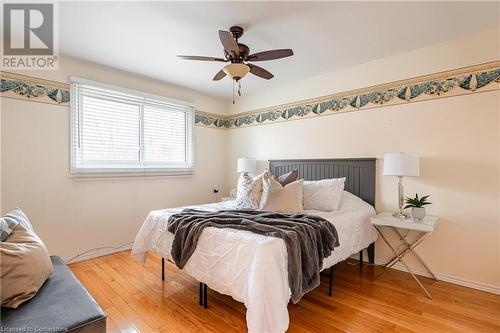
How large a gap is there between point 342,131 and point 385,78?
80 cm

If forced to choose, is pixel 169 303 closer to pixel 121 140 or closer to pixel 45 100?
pixel 121 140

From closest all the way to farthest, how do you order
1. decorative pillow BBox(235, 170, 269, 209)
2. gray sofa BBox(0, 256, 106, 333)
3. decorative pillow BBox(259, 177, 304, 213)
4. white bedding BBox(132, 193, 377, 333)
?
gray sofa BBox(0, 256, 106, 333) < white bedding BBox(132, 193, 377, 333) < decorative pillow BBox(259, 177, 304, 213) < decorative pillow BBox(235, 170, 269, 209)

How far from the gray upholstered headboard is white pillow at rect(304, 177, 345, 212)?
299 mm

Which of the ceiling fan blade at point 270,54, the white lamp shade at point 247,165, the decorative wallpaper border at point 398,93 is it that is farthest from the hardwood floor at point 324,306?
the ceiling fan blade at point 270,54

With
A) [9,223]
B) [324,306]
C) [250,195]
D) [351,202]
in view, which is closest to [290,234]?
[324,306]

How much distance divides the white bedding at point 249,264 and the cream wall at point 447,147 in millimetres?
1069

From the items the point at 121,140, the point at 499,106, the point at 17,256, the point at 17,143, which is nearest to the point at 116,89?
the point at 121,140

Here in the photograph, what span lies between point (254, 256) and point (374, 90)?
265cm

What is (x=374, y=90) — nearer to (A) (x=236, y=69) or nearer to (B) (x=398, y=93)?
(B) (x=398, y=93)

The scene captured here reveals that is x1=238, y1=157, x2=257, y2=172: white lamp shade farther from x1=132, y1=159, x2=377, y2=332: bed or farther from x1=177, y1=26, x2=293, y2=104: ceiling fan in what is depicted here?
x1=177, y1=26, x2=293, y2=104: ceiling fan

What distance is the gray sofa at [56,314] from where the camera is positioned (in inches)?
43.1

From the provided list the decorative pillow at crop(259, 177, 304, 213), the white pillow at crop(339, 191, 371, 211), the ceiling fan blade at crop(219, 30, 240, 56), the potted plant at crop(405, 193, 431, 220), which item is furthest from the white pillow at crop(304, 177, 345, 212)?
the ceiling fan blade at crop(219, 30, 240, 56)

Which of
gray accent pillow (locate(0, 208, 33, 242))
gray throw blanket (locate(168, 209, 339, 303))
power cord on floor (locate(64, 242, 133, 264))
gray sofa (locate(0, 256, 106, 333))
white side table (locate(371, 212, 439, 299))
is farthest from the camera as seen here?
power cord on floor (locate(64, 242, 133, 264))

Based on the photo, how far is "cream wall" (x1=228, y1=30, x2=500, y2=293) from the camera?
8.05ft
